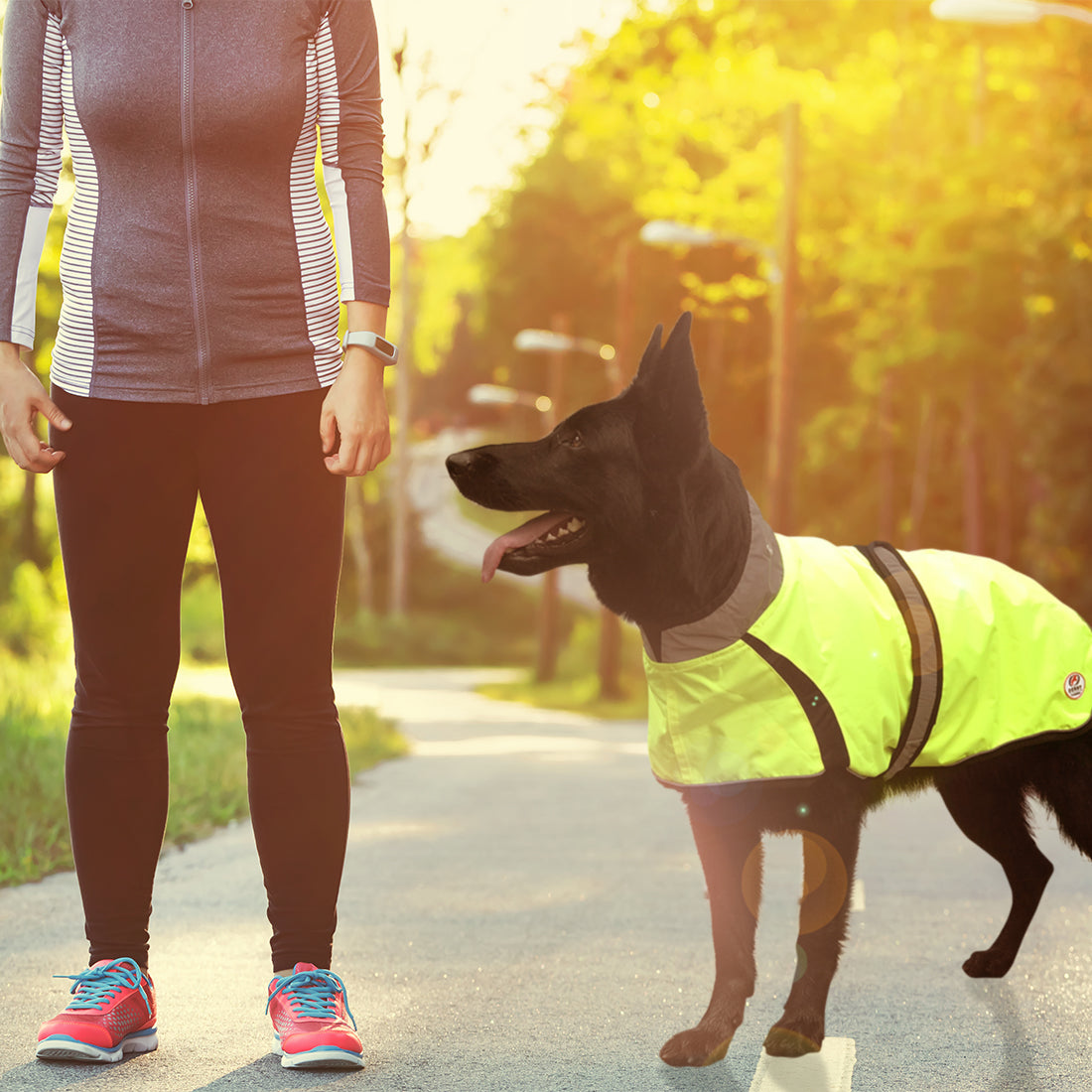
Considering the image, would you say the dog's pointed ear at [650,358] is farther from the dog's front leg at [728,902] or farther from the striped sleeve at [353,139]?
the dog's front leg at [728,902]

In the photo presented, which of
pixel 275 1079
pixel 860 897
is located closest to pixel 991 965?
pixel 860 897

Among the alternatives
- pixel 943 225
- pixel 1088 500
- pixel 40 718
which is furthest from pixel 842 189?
pixel 40 718

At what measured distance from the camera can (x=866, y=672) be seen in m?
3.59

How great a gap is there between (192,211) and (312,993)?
160cm

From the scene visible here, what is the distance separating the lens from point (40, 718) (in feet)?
31.6

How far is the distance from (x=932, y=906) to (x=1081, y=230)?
52.4 ft

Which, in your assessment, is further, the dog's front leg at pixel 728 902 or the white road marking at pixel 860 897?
the white road marking at pixel 860 897

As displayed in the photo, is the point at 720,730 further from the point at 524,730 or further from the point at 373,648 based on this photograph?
the point at 373,648

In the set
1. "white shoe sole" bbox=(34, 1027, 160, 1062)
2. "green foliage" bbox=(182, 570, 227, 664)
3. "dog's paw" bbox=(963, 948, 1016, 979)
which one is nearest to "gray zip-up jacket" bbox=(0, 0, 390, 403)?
"white shoe sole" bbox=(34, 1027, 160, 1062)

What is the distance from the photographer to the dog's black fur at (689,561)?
138 inches

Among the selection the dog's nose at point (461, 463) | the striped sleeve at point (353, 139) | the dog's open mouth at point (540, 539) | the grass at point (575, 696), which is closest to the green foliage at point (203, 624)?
the grass at point (575, 696)

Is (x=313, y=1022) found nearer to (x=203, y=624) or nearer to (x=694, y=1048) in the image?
(x=694, y=1048)

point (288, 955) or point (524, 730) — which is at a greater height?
point (288, 955)

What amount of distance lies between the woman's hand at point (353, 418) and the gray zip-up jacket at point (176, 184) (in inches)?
3.4
